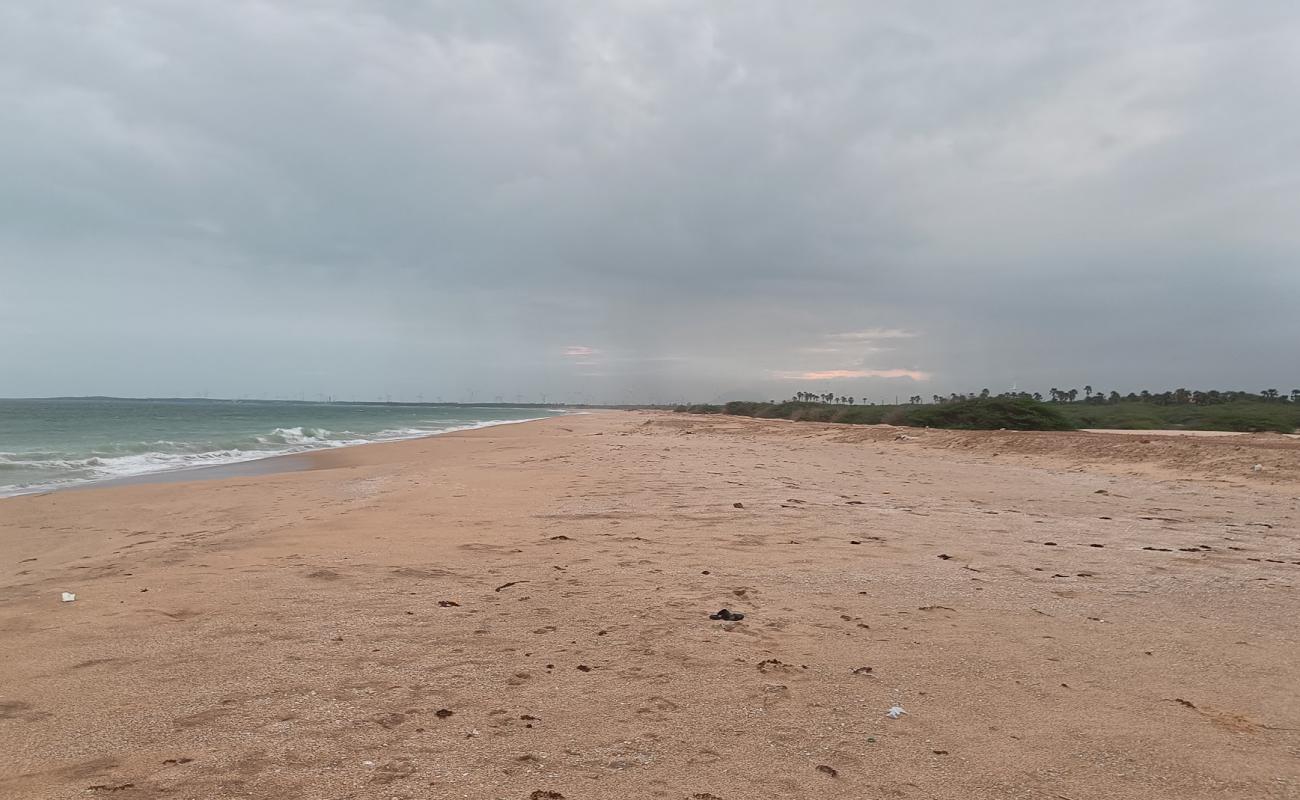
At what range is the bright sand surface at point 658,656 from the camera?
259 centimetres

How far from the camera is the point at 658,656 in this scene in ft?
12.3

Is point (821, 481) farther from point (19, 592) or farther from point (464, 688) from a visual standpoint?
point (19, 592)

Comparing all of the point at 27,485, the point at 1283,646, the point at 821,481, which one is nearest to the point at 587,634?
the point at 1283,646

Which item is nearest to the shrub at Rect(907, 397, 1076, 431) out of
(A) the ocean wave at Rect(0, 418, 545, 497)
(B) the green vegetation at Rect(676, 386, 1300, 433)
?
(B) the green vegetation at Rect(676, 386, 1300, 433)

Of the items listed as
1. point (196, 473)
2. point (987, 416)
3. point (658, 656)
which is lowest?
point (196, 473)

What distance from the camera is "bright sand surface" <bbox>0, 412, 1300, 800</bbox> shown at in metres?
2.59

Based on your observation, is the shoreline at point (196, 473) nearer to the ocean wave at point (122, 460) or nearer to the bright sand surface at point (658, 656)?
the ocean wave at point (122, 460)

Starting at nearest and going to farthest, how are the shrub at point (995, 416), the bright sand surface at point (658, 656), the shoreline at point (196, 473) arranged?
the bright sand surface at point (658, 656) < the shoreline at point (196, 473) < the shrub at point (995, 416)

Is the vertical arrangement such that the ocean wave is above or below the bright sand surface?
below

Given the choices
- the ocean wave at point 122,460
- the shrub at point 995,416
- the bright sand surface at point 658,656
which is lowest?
the ocean wave at point 122,460

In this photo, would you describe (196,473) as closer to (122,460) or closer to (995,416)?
(122,460)

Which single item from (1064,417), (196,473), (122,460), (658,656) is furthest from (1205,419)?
(122,460)

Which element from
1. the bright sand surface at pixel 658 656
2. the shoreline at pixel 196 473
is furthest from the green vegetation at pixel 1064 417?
the shoreline at pixel 196 473

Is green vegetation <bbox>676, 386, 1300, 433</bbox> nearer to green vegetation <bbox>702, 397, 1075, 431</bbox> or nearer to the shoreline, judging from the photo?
green vegetation <bbox>702, 397, 1075, 431</bbox>
